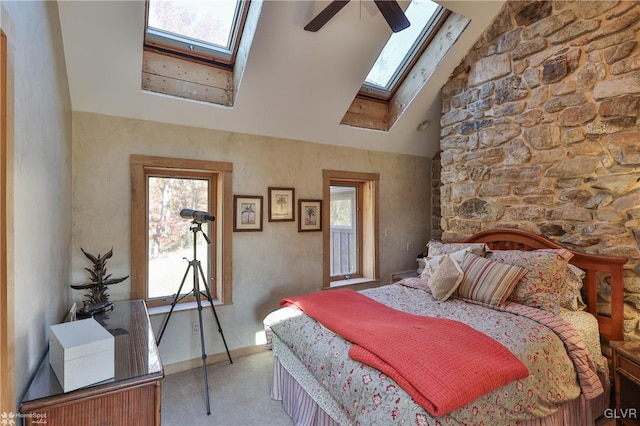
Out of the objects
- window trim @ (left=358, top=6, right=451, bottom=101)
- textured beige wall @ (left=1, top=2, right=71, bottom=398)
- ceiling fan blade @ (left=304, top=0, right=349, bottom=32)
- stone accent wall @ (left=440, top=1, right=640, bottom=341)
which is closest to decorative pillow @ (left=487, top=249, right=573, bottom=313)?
stone accent wall @ (left=440, top=1, right=640, bottom=341)

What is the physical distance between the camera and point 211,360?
9.95 ft

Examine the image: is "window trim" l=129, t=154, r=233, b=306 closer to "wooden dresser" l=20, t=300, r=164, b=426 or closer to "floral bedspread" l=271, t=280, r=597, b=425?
"floral bedspread" l=271, t=280, r=597, b=425

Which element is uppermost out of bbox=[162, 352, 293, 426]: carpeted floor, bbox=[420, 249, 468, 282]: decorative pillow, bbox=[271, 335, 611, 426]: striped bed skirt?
bbox=[420, 249, 468, 282]: decorative pillow

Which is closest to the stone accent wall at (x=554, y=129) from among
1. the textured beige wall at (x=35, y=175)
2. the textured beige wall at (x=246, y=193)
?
the textured beige wall at (x=246, y=193)

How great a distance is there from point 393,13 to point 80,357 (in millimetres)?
2535

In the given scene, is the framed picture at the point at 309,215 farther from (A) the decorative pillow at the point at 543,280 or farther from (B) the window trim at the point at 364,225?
(A) the decorative pillow at the point at 543,280

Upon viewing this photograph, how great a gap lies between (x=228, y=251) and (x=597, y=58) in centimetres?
354

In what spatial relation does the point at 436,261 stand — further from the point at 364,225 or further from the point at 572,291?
the point at 364,225

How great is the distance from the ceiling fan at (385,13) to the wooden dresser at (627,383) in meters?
2.54

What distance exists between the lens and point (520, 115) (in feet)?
9.60

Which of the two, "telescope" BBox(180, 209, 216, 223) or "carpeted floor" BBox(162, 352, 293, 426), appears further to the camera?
"telescope" BBox(180, 209, 216, 223)

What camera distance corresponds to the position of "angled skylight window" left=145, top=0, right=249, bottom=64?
2.50 meters

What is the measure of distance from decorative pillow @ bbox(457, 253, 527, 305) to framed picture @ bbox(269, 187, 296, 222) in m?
1.85

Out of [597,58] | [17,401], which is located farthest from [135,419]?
[597,58]
